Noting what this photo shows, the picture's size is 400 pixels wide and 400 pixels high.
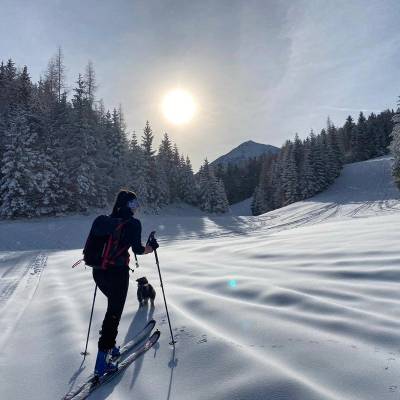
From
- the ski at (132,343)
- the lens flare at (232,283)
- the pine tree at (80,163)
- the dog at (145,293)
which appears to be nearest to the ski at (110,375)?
the ski at (132,343)

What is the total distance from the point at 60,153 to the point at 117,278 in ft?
121

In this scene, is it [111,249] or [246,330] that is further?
[246,330]

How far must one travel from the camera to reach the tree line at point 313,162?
5989cm

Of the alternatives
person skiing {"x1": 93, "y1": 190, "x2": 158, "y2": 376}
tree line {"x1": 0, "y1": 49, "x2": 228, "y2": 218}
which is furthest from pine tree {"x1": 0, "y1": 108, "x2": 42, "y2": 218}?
person skiing {"x1": 93, "y1": 190, "x2": 158, "y2": 376}

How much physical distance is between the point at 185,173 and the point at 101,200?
27034mm

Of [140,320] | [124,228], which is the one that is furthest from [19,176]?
[124,228]

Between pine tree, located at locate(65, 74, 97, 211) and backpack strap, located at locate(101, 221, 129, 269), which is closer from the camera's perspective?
backpack strap, located at locate(101, 221, 129, 269)

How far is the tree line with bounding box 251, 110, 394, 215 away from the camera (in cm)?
5989

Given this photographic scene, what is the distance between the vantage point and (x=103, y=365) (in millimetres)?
3801

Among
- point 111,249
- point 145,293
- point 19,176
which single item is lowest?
point 145,293

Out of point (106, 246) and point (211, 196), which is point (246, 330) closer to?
point (106, 246)

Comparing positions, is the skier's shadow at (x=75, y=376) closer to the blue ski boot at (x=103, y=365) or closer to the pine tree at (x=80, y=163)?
the blue ski boot at (x=103, y=365)

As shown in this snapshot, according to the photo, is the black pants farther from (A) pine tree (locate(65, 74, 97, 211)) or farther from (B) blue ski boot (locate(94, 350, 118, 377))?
(A) pine tree (locate(65, 74, 97, 211))

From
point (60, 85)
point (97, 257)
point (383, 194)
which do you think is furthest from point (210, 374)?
point (383, 194)
